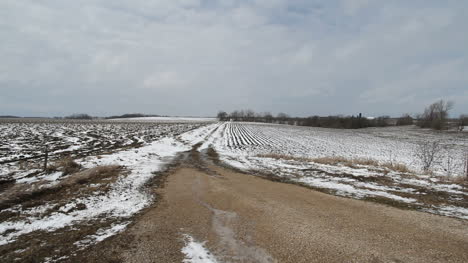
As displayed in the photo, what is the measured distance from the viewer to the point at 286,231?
5.04 metres

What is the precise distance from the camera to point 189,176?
34.7 feet

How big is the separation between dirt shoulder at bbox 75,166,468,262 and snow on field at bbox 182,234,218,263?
12cm

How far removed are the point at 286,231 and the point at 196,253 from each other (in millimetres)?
2129

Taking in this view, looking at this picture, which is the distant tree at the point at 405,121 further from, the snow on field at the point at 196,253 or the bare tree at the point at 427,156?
the snow on field at the point at 196,253

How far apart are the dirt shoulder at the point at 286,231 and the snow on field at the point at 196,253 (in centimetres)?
12

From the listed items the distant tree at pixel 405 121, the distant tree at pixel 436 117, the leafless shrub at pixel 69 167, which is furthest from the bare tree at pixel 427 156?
the distant tree at pixel 405 121

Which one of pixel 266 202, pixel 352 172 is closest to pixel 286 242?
pixel 266 202

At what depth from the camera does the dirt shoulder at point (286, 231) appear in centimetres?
414

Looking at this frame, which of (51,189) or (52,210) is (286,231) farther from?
(51,189)

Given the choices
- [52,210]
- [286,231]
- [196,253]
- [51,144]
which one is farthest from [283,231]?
[51,144]

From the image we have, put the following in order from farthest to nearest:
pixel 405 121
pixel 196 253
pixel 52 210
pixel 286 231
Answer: pixel 405 121 → pixel 52 210 → pixel 286 231 → pixel 196 253

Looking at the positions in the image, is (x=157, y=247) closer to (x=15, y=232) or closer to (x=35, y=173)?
(x=15, y=232)

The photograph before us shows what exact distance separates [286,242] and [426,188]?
25.2ft

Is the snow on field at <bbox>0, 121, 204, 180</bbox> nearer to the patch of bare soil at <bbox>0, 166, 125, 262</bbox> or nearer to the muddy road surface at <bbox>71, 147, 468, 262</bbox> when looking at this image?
the patch of bare soil at <bbox>0, 166, 125, 262</bbox>
